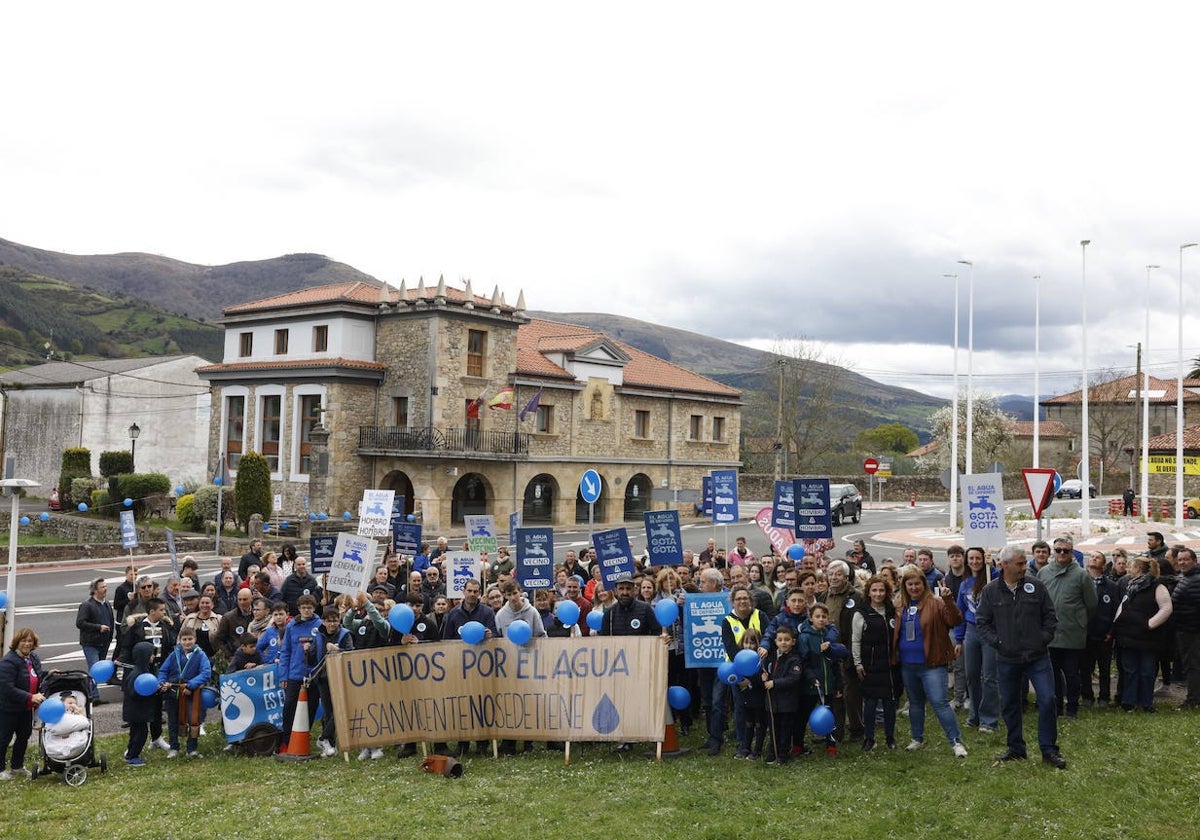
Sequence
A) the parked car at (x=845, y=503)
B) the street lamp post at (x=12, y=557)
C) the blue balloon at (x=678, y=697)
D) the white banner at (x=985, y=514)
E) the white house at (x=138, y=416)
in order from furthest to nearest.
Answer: the white house at (x=138, y=416)
the parked car at (x=845, y=503)
the white banner at (x=985, y=514)
the street lamp post at (x=12, y=557)
the blue balloon at (x=678, y=697)

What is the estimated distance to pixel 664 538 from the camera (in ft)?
51.8

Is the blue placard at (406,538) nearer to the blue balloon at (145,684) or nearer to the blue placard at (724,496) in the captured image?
the blue placard at (724,496)

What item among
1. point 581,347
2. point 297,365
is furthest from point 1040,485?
point 581,347

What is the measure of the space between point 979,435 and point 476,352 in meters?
61.8

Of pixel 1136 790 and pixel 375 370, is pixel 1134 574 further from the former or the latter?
pixel 375 370

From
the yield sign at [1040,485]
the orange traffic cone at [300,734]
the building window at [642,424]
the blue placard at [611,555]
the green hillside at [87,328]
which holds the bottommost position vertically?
the orange traffic cone at [300,734]

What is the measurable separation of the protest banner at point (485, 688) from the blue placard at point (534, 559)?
157 inches

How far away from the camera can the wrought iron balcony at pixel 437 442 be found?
41562mm

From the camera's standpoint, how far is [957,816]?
7848 millimetres

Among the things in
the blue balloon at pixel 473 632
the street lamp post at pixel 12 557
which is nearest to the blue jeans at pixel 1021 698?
the blue balloon at pixel 473 632

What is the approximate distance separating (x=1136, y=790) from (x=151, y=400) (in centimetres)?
5433

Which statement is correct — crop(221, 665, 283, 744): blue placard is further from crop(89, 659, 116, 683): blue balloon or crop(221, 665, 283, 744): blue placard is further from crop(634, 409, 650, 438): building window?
crop(634, 409, 650, 438): building window

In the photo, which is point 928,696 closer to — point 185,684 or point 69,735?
point 185,684

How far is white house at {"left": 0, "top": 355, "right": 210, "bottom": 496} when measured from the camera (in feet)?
178
